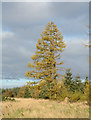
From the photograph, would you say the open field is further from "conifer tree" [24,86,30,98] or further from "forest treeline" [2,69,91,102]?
"conifer tree" [24,86,30,98]

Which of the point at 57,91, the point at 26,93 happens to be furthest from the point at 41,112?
the point at 26,93

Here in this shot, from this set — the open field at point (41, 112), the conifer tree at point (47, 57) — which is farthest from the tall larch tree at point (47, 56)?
the open field at point (41, 112)

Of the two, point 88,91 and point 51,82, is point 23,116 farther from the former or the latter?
point 51,82

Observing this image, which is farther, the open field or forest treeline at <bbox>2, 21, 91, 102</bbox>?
forest treeline at <bbox>2, 21, 91, 102</bbox>

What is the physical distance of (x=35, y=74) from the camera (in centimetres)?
2295

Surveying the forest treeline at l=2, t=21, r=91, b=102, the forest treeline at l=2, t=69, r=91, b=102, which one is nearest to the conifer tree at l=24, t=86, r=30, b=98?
the forest treeline at l=2, t=69, r=91, b=102

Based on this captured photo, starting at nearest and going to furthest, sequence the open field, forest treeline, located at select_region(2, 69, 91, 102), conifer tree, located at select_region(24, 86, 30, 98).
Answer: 1. the open field
2. forest treeline, located at select_region(2, 69, 91, 102)
3. conifer tree, located at select_region(24, 86, 30, 98)

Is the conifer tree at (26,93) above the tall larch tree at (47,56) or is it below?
below

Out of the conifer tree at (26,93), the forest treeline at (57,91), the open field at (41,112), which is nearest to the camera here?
the open field at (41,112)

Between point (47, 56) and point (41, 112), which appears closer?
point (41, 112)

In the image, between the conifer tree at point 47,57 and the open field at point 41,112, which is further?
the conifer tree at point 47,57

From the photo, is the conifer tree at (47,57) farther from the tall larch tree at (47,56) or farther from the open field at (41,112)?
the open field at (41,112)

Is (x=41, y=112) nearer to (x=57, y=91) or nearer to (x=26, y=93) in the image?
(x=57, y=91)

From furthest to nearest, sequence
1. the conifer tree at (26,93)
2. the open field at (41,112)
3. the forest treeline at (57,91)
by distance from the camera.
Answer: the conifer tree at (26,93) < the forest treeline at (57,91) < the open field at (41,112)
